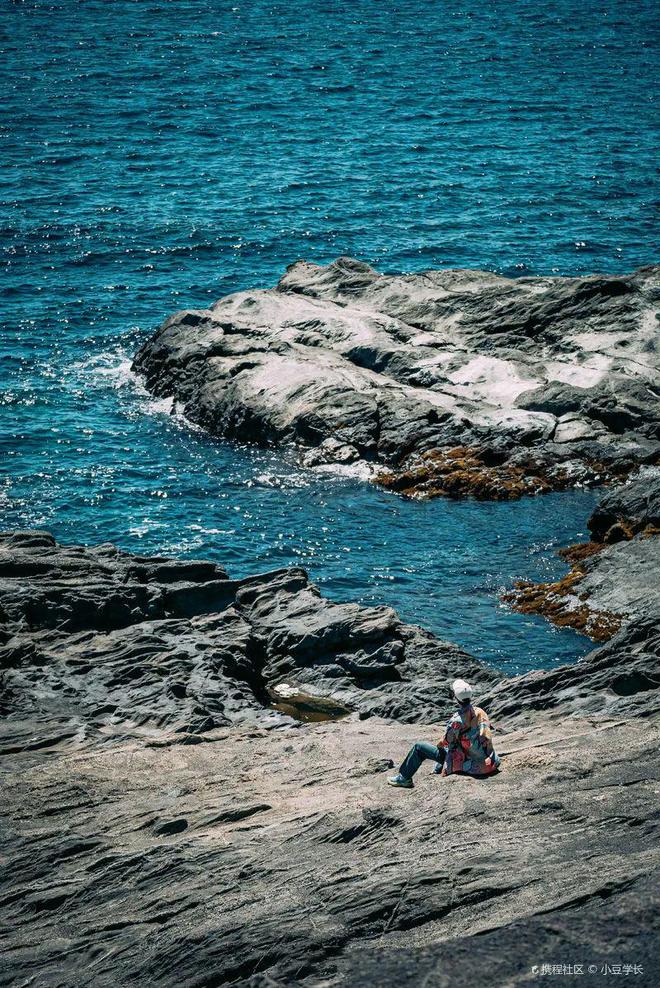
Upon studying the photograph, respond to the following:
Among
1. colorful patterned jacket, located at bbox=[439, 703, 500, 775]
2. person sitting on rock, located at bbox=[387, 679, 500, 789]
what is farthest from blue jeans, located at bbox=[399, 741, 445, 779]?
colorful patterned jacket, located at bbox=[439, 703, 500, 775]

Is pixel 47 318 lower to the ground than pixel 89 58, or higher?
lower

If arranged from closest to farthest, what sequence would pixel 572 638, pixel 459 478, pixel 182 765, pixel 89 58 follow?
pixel 182 765
pixel 572 638
pixel 459 478
pixel 89 58

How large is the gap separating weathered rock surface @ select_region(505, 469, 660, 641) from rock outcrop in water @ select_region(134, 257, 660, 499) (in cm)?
456

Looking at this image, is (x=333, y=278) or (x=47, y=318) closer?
(x=333, y=278)

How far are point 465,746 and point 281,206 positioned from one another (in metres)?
68.1

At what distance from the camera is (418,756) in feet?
67.8

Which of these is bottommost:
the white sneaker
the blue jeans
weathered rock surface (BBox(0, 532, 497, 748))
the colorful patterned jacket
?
weathered rock surface (BBox(0, 532, 497, 748))

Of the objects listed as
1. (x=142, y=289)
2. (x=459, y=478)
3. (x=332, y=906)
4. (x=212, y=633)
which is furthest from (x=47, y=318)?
(x=332, y=906)

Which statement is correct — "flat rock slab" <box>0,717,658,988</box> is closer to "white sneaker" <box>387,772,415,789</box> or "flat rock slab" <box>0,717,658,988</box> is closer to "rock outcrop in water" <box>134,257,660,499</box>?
"white sneaker" <box>387,772,415,789</box>

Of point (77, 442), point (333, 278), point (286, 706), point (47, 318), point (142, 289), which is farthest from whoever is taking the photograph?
point (142, 289)

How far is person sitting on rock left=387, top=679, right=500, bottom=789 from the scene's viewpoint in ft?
66.0

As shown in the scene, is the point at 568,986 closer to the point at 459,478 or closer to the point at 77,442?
the point at 459,478

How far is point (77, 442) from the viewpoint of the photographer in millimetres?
51562

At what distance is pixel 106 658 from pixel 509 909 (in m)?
15.5
